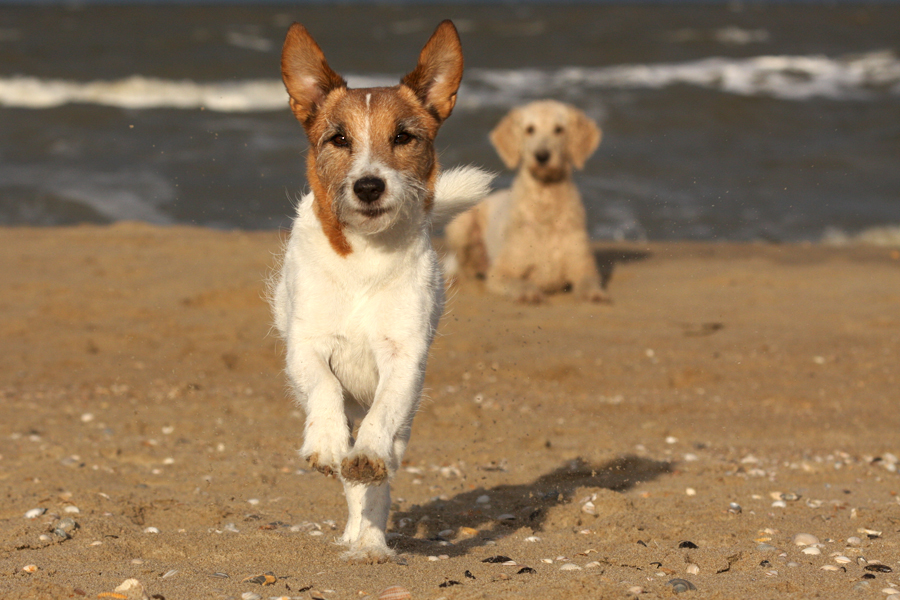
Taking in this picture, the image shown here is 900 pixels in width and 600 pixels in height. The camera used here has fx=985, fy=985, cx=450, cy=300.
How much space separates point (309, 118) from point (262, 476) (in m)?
2.29

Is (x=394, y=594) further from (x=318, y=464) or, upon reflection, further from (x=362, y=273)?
(x=362, y=273)

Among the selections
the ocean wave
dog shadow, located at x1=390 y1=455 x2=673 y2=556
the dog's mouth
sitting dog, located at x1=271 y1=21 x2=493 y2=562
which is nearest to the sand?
dog shadow, located at x1=390 y1=455 x2=673 y2=556

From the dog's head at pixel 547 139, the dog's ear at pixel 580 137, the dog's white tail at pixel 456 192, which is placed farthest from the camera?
the dog's ear at pixel 580 137

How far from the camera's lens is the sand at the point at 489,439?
13.8 feet

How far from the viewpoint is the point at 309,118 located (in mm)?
4621

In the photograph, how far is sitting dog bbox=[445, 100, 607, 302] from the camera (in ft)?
35.9

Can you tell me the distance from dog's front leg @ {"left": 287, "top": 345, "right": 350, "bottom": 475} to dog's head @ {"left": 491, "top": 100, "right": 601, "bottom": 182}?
7.03 m

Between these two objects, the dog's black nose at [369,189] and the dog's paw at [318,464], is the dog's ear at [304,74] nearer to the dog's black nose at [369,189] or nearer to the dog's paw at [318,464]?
the dog's black nose at [369,189]

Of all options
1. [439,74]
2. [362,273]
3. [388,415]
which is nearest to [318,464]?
[388,415]

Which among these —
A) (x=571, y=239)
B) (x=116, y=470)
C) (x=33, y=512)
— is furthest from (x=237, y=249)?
(x=33, y=512)

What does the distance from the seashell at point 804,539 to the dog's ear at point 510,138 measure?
23.5ft

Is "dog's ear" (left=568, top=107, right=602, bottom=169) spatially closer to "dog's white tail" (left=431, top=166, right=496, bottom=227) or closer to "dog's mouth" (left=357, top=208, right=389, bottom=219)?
"dog's white tail" (left=431, top=166, right=496, bottom=227)

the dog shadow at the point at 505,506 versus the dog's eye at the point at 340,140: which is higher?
the dog's eye at the point at 340,140

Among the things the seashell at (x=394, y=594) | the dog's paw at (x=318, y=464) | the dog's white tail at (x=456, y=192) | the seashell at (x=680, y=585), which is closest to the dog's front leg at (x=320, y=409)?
the dog's paw at (x=318, y=464)
